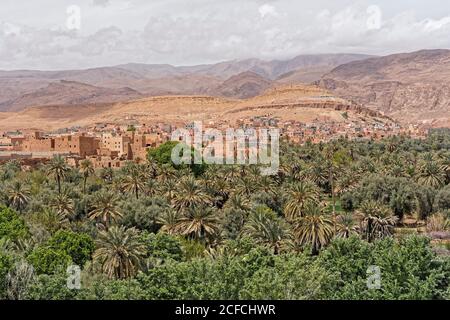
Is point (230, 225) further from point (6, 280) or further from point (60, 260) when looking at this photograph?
point (6, 280)

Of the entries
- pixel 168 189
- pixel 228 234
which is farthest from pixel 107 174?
pixel 228 234

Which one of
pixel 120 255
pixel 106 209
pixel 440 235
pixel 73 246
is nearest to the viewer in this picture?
pixel 120 255

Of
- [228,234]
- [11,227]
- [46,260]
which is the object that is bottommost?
[228,234]

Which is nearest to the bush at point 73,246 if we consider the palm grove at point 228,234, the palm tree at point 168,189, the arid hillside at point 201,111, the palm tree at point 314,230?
the palm grove at point 228,234

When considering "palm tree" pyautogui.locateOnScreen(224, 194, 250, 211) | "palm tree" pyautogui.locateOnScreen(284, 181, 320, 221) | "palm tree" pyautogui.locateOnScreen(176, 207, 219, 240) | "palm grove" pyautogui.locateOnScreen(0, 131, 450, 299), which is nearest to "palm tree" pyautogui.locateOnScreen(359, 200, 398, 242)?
"palm grove" pyautogui.locateOnScreen(0, 131, 450, 299)

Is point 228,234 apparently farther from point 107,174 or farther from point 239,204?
point 107,174

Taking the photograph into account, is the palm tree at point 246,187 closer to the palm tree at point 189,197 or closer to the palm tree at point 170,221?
the palm tree at point 189,197

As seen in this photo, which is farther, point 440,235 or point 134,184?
point 134,184
